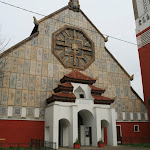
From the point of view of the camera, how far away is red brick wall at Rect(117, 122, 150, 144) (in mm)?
23322

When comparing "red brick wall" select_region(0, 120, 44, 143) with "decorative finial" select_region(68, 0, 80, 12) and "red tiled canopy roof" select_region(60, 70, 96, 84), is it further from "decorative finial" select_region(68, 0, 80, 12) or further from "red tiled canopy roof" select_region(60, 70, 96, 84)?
"decorative finial" select_region(68, 0, 80, 12)

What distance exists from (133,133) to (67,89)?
442 inches

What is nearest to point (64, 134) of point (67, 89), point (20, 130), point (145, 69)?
point (20, 130)

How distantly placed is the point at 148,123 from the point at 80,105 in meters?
12.0

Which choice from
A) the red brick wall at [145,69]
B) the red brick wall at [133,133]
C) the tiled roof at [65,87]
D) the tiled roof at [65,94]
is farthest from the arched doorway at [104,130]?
the red brick wall at [145,69]

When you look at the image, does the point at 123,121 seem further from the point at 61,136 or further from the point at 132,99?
the point at 61,136

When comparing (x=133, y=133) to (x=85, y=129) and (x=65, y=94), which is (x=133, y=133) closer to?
(x=85, y=129)

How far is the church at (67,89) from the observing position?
18000 millimetres

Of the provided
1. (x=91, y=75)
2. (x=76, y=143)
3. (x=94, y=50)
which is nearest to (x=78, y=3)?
(x=94, y=50)

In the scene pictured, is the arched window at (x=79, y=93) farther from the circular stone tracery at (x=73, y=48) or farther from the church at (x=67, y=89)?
the circular stone tracery at (x=73, y=48)

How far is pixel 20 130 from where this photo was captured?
58.7ft

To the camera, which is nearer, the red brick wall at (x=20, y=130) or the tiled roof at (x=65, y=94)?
the red brick wall at (x=20, y=130)

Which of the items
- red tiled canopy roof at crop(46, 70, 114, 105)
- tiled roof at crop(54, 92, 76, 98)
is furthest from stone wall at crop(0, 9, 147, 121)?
tiled roof at crop(54, 92, 76, 98)

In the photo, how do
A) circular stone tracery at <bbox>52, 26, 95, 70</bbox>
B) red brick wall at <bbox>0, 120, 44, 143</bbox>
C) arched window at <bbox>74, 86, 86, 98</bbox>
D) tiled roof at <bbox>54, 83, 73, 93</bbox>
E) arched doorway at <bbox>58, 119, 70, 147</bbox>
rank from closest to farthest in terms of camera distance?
red brick wall at <bbox>0, 120, 44, 143</bbox>
arched doorway at <bbox>58, 119, 70, 147</bbox>
tiled roof at <bbox>54, 83, 73, 93</bbox>
arched window at <bbox>74, 86, 86, 98</bbox>
circular stone tracery at <bbox>52, 26, 95, 70</bbox>
